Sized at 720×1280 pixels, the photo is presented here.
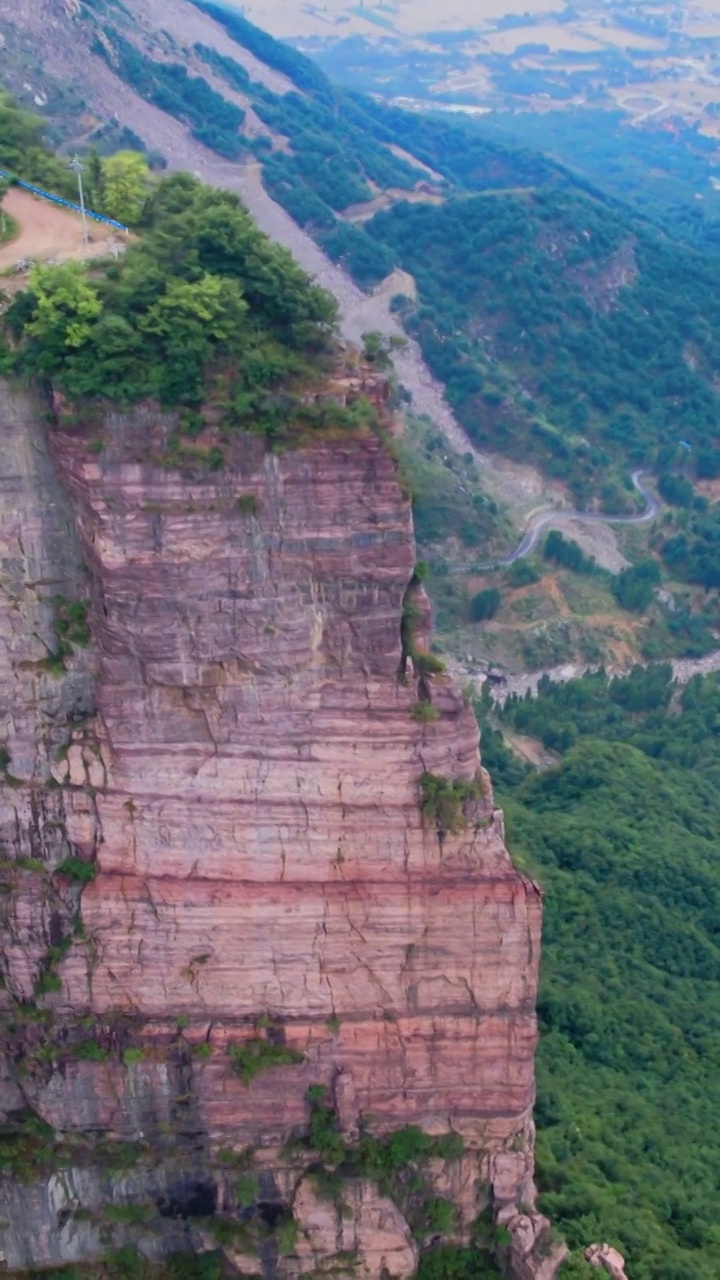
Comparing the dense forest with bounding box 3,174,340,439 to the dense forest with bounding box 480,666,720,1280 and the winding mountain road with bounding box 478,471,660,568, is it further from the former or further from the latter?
the winding mountain road with bounding box 478,471,660,568

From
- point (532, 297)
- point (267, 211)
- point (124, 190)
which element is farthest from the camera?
point (267, 211)

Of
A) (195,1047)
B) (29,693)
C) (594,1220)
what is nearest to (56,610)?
(29,693)

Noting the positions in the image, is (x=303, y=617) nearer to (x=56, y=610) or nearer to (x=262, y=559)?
(x=262, y=559)

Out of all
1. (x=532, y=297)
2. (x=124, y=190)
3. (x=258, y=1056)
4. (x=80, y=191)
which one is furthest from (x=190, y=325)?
(x=532, y=297)

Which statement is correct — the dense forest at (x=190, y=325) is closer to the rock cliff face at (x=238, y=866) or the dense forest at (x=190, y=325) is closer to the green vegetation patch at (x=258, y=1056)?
the rock cliff face at (x=238, y=866)

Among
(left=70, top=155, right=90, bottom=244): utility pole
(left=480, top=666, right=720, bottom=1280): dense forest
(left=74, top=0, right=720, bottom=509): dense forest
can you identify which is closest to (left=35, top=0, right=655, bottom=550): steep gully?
(left=74, top=0, right=720, bottom=509): dense forest

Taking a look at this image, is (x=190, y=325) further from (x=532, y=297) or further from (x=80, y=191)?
(x=532, y=297)

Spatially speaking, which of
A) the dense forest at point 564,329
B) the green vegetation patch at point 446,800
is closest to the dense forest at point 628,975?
the green vegetation patch at point 446,800
